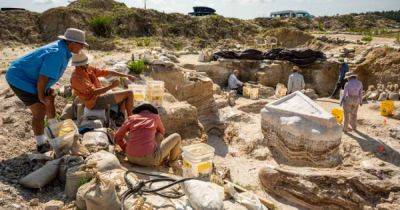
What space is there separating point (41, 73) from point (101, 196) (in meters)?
1.73

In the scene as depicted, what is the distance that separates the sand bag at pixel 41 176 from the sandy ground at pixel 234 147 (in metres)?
0.08

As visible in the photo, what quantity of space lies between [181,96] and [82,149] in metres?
4.50

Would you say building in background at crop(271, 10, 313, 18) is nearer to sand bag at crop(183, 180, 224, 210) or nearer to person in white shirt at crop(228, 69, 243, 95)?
person in white shirt at crop(228, 69, 243, 95)

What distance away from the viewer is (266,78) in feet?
43.1

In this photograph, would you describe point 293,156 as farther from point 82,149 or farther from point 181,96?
point 82,149

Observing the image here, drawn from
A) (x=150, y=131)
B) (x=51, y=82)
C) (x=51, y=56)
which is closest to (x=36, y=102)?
(x=51, y=82)

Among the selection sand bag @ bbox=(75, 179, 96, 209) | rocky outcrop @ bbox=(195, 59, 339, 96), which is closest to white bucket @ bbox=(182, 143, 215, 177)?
sand bag @ bbox=(75, 179, 96, 209)

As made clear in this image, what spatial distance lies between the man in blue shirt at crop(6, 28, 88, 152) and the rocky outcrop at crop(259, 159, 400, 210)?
10.6ft

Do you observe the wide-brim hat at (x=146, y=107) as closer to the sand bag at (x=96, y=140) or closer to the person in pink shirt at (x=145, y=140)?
the person in pink shirt at (x=145, y=140)

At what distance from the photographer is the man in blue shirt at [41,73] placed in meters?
3.97

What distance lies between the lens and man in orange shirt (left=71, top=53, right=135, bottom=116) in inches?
186

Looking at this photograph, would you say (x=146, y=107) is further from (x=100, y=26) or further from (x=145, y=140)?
(x=100, y=26)

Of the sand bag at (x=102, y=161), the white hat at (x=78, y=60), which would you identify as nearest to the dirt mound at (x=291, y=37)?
the white hat at (x=78, y=60)

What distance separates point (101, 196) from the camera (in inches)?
116
